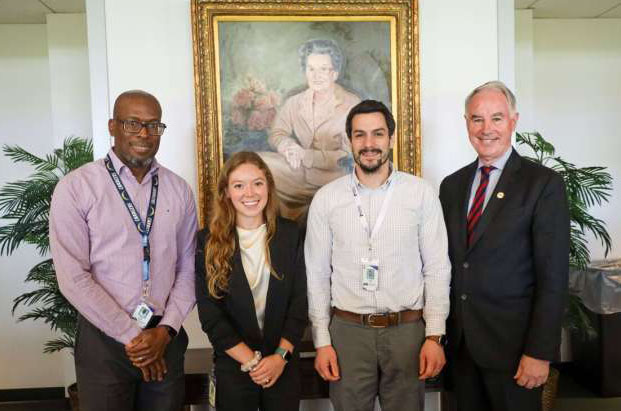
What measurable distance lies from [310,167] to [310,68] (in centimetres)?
60

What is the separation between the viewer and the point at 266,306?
207cm

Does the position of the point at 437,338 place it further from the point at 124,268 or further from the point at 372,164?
the point at 124,268

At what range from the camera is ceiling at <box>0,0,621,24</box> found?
3777mm

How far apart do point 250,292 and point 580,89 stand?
3.88m

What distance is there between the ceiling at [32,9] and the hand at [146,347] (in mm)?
2962

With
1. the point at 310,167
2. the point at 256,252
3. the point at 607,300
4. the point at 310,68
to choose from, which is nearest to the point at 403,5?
the point at 310,68

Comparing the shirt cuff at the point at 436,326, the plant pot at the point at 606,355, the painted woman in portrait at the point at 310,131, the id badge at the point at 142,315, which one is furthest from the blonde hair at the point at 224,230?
the plant pot at the point at 606,355

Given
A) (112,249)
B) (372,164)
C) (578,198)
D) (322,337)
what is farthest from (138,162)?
(578,198)

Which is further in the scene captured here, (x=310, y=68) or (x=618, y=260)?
(x=618, y=260)

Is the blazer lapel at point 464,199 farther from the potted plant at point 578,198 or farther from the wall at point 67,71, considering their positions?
the wall at point 67,71

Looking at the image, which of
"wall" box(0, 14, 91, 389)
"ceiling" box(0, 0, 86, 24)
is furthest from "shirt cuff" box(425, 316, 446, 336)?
"ceiling" box(0, 0, 86, 24)

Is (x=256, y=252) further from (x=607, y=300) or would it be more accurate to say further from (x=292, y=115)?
(x=607, y=300)

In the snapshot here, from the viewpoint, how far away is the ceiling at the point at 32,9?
3730 mm

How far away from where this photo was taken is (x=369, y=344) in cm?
205
